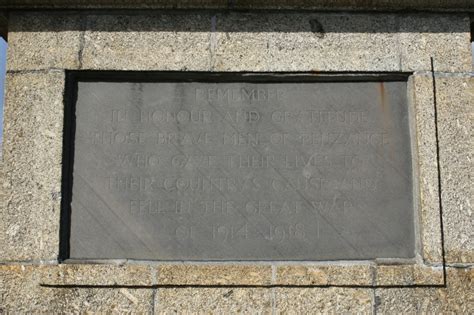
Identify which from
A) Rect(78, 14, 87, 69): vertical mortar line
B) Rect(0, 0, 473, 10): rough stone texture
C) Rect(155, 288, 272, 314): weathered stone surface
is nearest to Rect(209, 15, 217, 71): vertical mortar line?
Rect(0, 0, 473, 10): rough stone texture

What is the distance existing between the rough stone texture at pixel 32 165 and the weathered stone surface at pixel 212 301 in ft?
2.57

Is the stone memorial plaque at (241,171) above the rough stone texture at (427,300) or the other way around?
above

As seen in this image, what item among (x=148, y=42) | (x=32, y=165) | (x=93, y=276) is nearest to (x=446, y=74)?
(x=148, y=42)

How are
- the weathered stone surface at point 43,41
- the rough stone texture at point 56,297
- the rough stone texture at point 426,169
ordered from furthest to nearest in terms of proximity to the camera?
the weathered stone surface at point 43,41, the rough stone texture at point 426,169, the rough stone texture at point 56,297

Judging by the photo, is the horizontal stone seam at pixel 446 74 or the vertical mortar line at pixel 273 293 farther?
the horizontal stone seam at pixel 446 74

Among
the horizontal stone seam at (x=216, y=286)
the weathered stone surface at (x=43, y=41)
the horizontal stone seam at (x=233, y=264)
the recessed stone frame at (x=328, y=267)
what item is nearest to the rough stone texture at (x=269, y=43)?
the weathered stone surface at (x=43, y=41)

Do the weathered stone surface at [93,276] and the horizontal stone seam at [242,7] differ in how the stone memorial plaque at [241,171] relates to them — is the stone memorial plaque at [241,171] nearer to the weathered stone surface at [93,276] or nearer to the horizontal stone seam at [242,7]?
the weathered stone surface at [93,276]

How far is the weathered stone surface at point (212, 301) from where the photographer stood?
400 cm

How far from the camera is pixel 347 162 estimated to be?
4.25 meters

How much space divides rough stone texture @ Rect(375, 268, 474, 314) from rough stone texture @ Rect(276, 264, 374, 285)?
144 millimetres

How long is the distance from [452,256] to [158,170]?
79.0 inches

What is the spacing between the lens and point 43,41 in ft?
14.1

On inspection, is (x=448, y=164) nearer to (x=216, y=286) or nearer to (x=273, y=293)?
(x=273, y=293)

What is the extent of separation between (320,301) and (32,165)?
6.80ft
